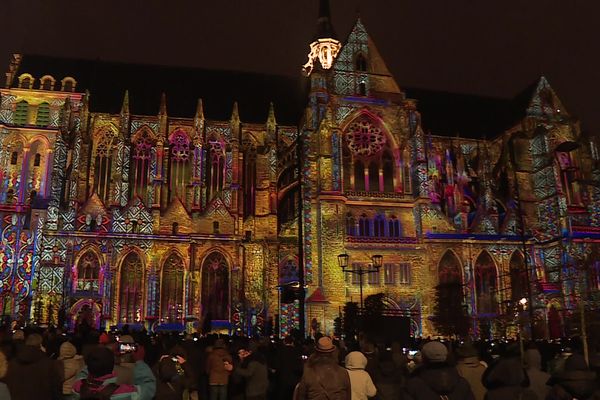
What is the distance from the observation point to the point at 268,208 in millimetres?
42781

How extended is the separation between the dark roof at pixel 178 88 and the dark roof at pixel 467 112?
1153 centimetres

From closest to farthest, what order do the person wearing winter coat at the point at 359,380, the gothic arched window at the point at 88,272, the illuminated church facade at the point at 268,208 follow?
the person wearing winter coat at the point at 359,380, the gothic arched window at the point at 88,272, the illuminated church facade at the point at 268,208

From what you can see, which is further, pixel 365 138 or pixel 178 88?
pixel 178 88

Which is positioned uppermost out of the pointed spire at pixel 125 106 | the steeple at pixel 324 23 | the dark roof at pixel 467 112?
the steeple at pixel 324 23

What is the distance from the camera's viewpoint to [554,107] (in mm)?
50750

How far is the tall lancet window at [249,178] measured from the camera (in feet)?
148

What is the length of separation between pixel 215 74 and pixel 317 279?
81.9ft

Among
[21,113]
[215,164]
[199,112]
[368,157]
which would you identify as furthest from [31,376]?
[21,113]

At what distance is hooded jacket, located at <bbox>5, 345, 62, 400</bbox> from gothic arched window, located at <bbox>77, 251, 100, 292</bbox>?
32920 millimetres

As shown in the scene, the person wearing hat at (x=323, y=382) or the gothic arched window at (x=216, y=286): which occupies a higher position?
the gothic arched window at (x=216, y=286)

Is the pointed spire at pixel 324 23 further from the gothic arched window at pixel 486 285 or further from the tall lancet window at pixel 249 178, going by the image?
the gothic arched window at pixel 486 285

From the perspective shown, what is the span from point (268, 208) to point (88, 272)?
12881 mm

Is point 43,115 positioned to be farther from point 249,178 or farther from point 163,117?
point 249,178

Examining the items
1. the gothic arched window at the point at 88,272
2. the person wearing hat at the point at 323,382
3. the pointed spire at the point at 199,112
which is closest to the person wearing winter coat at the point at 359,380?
the person wearing hat at the point at 323,382
